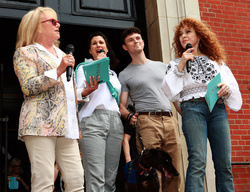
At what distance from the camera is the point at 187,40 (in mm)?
3707

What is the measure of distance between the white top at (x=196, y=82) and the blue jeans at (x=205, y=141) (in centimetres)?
15

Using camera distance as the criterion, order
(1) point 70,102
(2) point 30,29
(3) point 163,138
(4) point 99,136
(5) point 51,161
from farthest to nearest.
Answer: (3) point 163,138
(4) point 99,136
(2) point 30,29
(1) point 70,102
(5) point 51,161

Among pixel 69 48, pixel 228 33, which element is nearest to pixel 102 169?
pixel 69 48

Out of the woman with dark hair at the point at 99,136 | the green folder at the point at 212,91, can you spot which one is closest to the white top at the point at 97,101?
the woman with dark hair at the point at 99,136

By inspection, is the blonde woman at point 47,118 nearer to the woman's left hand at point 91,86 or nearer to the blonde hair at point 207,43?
the woman's left hand at point 91,86

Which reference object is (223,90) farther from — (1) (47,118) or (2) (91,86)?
(1) (47,118)

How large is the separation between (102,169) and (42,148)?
3.00ft

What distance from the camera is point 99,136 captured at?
350 cm

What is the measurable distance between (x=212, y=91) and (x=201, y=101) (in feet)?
0.54

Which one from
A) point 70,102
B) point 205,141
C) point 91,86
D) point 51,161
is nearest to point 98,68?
point 91,86

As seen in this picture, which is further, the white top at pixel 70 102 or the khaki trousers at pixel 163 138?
the khaki trousers at pixel 163 138

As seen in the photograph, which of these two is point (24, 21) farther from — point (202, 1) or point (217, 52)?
point (202, 1)

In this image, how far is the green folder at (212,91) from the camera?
3.15 meters

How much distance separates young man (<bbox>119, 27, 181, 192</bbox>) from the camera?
3879mm
